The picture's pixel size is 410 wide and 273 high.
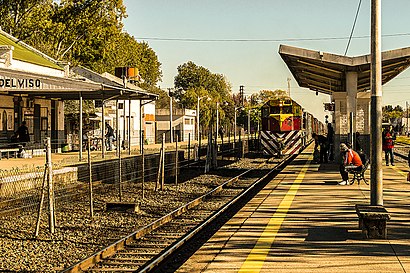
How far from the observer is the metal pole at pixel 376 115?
37.4 feet

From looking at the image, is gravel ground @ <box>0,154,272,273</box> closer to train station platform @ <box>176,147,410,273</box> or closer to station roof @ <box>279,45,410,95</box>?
train station platform @ <box>176,147,410,273</box>

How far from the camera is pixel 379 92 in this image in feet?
38.2

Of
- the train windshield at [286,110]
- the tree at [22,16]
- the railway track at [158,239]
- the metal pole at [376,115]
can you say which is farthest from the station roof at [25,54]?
the metal pole at [376,115]

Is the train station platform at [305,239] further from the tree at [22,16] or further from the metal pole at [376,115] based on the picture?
the tree at [22,16]

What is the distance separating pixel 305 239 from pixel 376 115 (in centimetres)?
243

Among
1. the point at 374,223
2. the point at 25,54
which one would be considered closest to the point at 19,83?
the point at 25,54

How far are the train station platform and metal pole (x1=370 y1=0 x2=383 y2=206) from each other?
30.7 inches

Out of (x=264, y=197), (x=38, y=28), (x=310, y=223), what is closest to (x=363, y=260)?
(x=310, y=223)

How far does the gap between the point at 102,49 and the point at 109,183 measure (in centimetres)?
3997

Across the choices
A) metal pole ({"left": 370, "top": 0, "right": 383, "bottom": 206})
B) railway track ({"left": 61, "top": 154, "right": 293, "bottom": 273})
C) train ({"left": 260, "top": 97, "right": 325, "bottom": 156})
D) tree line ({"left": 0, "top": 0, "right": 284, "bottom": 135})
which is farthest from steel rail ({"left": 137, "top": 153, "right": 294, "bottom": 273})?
tree line ({"left": 0, "top": 0, "right": 284, "bottom": 135})

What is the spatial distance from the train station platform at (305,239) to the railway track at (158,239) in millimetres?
959

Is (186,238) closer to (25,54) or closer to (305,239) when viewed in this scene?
(305,239)

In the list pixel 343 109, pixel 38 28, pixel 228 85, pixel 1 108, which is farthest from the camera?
pixel 228 85

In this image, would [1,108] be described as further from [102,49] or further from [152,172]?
[102,49]
